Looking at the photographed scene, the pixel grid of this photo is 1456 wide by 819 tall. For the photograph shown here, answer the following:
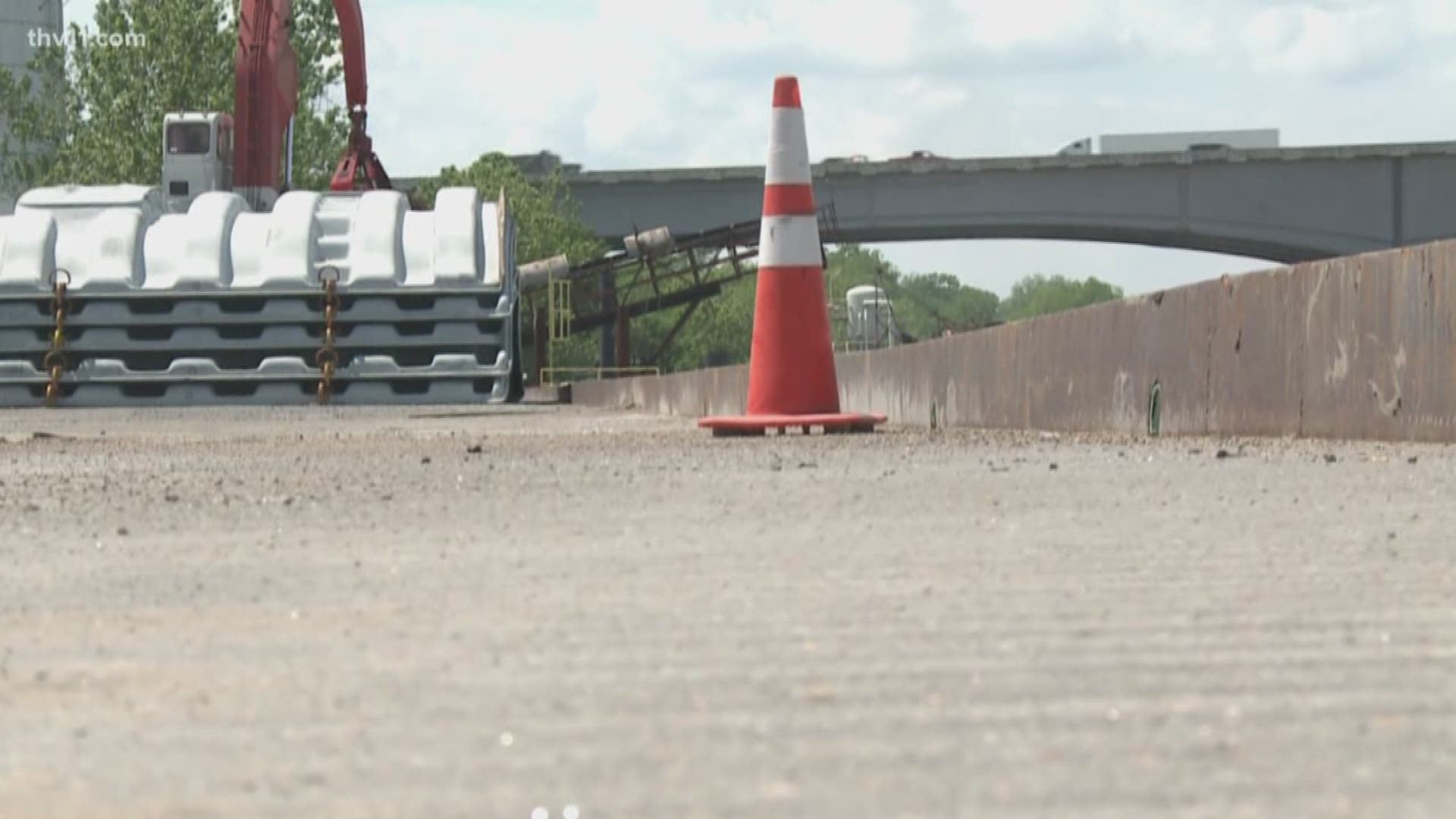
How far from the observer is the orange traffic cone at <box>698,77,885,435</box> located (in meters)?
11.6

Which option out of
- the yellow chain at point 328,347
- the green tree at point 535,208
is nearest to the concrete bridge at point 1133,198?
the green tree at point 535,208

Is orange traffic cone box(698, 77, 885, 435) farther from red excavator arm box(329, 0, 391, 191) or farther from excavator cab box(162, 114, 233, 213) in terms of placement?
red excavator arm box(329, 0, 391, 191)

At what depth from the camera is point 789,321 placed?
11.6 meters

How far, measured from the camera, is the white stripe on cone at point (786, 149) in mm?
11773

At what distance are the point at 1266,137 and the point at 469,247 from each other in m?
84.8

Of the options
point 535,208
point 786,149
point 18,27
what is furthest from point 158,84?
point 18,27

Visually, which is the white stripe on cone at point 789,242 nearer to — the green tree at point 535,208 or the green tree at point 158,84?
the green tree at point 158,84

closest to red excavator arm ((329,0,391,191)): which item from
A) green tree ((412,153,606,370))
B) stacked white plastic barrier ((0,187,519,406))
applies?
stacked white plastic barrier ((0,187,519,406))

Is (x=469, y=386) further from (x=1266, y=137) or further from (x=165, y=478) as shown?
(x=1266, y=137)

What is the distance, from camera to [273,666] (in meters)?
3.36

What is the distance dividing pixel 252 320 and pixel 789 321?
32.8 ft

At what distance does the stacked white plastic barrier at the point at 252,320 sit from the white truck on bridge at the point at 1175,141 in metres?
68.1

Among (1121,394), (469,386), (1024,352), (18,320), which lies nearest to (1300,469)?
(1121,394)

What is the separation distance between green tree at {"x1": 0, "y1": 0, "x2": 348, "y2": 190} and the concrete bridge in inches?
675
